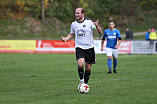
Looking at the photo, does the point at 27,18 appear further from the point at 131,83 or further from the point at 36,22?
the point at 131,83

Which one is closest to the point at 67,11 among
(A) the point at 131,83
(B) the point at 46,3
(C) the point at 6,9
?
(B) the point at 46,3

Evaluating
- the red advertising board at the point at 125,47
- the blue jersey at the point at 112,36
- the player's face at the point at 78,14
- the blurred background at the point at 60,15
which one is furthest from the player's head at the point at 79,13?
the blurred background at the point at 60,15

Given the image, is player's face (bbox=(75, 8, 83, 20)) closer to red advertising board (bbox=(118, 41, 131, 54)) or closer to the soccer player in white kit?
the soccer player in white kit

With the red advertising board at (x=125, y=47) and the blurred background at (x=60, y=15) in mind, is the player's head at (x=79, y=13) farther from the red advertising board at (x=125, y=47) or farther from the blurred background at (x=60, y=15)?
the blurred background at (x=60, y=15)

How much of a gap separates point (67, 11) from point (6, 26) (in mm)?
10998

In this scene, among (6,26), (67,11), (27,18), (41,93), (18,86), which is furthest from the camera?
(67,11)

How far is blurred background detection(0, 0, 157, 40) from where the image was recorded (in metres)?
49.2

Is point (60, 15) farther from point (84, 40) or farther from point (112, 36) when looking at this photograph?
point (84, 40)

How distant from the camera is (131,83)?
1088cm

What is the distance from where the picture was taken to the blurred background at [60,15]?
161 feet

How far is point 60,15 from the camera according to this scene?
179 feet

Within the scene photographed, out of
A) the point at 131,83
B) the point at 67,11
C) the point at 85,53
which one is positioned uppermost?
the point at 67,11

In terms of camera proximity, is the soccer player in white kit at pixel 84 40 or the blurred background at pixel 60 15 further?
the blurred background at pixel 60 15

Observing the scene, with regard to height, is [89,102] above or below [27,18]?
below
